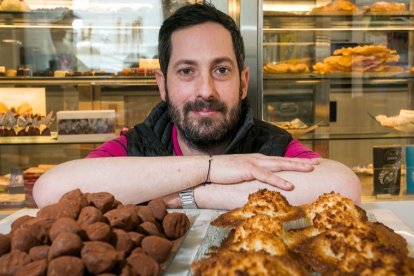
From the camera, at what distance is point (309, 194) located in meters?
1.24

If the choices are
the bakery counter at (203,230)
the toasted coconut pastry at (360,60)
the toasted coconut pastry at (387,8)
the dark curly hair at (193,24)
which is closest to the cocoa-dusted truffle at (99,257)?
the bakery counter at (203,230)

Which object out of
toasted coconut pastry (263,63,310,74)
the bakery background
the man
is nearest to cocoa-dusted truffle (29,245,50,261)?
the man

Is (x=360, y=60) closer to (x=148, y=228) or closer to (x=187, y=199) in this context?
(x=187, y=199)

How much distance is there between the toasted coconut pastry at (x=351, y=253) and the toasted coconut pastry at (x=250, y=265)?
0.06m

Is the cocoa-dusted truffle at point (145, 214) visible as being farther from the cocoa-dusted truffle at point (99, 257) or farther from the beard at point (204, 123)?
the beard at point (204, 123)

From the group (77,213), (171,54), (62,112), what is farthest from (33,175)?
(77,213)

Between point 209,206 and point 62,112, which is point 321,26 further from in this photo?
point 209,206

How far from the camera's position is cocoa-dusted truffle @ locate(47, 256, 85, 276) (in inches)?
24.1

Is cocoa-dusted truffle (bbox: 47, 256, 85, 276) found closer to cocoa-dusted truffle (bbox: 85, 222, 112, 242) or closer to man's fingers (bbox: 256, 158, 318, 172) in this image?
cocoa-dusted truffle (bbox: 85, 222, 112, 242)

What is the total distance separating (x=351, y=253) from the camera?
63 centimetres

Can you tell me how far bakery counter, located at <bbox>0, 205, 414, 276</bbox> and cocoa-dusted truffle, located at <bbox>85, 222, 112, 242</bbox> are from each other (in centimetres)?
10

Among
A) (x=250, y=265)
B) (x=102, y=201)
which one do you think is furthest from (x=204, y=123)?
(x=250, y=265)

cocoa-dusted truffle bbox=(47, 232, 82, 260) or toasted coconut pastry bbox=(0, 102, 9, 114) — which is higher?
toasted coconut pastry bbox=(0, 102, 9, 114)

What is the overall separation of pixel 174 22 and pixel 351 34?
1.43m
